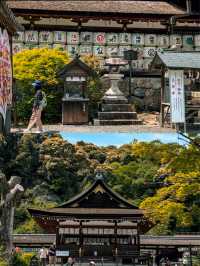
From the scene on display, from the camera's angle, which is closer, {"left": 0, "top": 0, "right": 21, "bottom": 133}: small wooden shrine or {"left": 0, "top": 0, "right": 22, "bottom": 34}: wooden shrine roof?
{"left": 0, "top": 0, "right": 22, "bottom": 34}: wooden shrine roof

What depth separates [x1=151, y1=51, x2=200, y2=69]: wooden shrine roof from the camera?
121 ft

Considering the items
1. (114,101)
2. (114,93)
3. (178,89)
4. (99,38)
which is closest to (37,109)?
(114,101)

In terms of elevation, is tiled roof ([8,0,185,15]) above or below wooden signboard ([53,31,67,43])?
above

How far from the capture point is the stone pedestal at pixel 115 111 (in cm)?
3903

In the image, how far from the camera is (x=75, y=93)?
1559 inches

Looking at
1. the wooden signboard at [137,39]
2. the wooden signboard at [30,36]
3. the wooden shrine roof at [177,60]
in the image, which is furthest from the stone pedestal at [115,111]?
the wooden signboard at [30,36]

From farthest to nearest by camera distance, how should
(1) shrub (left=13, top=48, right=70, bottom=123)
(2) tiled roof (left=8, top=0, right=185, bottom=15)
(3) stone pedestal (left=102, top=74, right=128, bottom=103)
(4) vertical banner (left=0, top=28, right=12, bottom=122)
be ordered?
1. (2) tiled roof (left=8, top=0, right=185, bottom=15)
2. (3) stone pedestal (left=102, top=74, right=128, bottom=103)
3. (1) shrub (left=13, top=48, right=70, bottom=123)
4. (4) vertical banner (left=0, top=28, right=12, bottom=122)

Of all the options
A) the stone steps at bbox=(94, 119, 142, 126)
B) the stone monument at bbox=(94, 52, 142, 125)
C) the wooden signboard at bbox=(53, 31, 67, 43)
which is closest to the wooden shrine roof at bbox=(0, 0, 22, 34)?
the stone steps at bbox=(94, 119, 142, 126)

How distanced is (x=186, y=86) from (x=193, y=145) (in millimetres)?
22857

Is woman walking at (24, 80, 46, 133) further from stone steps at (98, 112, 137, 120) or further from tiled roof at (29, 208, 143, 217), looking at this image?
tiled roof at (29, 208, 143, 217)

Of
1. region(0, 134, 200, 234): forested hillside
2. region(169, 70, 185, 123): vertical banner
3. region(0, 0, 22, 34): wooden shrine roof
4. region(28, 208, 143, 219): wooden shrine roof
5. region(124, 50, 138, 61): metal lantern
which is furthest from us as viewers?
region(124, 50, 138, 61): metal lantern

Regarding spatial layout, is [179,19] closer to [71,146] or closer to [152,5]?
[152,5]

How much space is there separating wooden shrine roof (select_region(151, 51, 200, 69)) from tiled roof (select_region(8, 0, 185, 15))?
751 cm

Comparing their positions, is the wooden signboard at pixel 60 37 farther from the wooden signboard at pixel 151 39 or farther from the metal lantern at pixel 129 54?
the wooden signboard at pixel 151 39
